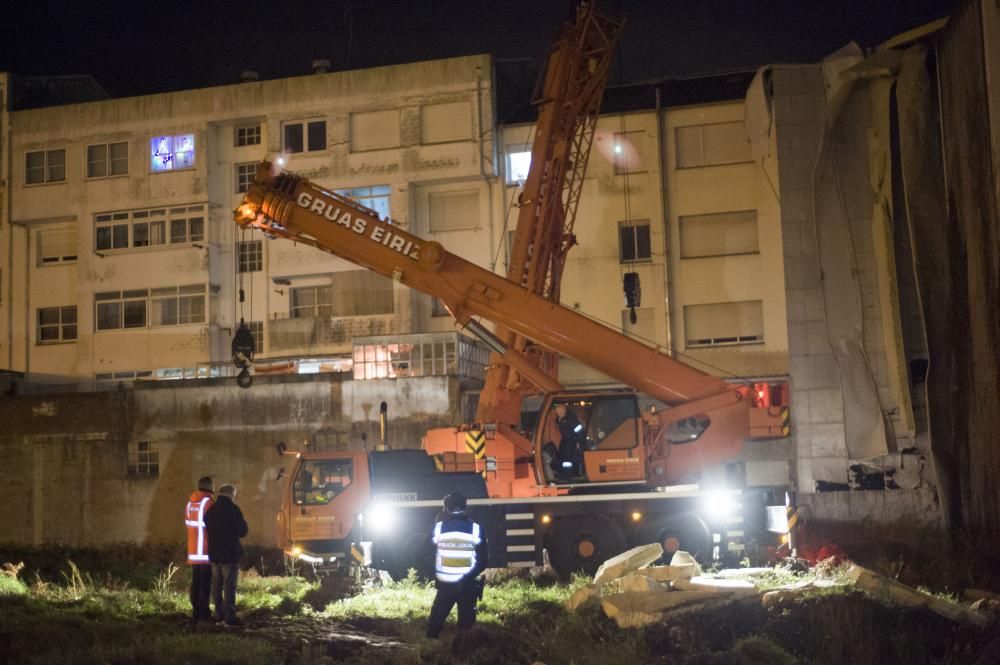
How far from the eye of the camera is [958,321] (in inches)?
770

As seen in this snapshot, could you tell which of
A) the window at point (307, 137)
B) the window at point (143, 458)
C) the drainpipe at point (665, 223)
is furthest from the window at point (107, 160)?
the drainpipe at point (665, 223)

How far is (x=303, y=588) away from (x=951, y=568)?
9.87 metres

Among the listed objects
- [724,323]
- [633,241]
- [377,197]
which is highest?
[377,197]

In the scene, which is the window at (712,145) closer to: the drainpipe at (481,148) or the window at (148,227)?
the drainpipe at (481,148)

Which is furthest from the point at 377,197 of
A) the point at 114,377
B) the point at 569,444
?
the point at 569,444

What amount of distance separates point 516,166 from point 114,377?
15497 mm

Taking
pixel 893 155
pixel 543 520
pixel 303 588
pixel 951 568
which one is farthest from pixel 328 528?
pixel 893 155

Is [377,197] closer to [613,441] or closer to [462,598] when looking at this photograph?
[613,441]

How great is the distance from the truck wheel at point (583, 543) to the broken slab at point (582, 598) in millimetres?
3500

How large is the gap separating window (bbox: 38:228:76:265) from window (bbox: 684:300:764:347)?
21.8 metres

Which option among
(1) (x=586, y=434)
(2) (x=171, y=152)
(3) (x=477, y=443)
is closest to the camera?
(1) (x=586, y=434)

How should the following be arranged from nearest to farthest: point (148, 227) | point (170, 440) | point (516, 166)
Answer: point (170, 440), point (516, 166), point (148, 227)

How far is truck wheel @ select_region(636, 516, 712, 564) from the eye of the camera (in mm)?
17125

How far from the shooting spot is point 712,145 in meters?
33.8
